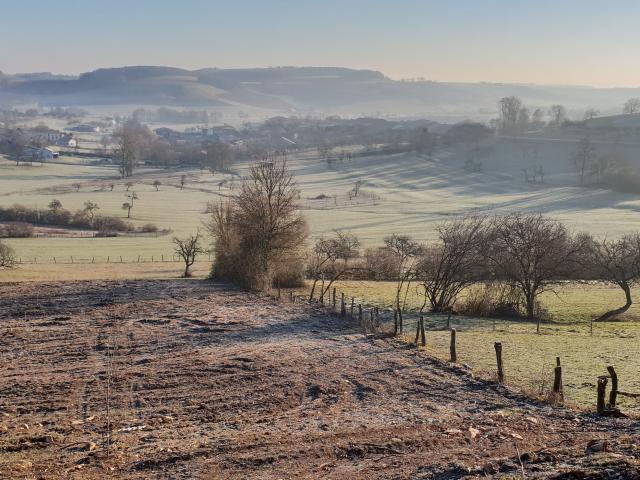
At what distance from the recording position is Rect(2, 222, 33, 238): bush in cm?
6969

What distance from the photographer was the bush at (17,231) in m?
69.7

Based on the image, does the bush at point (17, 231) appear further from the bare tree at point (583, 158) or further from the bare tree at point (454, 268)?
the bare tree at point (583, 158)

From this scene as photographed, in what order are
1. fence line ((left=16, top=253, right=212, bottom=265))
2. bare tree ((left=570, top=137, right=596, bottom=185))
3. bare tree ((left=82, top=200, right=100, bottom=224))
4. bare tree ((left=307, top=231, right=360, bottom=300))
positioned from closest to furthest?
1. bare tree ((left=307, top=231, right=360, bottom=300))
2. fence line ((left=16, top=253, right=212, bottom=265))
3. bare tree ((left=82, top=200, right=100, bottom=224))
4. bare tree ((left=570, top=137, right=596, bottom=185))

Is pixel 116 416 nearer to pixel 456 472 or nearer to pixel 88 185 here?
pixel 456 472

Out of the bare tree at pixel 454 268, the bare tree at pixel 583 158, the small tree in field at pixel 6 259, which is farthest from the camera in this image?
the bare tree at pixel 583 158

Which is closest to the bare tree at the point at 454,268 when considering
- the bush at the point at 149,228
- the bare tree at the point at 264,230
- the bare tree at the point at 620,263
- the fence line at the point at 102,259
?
the bare tree at the point at 620,263

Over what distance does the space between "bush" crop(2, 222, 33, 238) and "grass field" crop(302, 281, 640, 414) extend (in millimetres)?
39664

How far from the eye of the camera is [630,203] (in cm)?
9319

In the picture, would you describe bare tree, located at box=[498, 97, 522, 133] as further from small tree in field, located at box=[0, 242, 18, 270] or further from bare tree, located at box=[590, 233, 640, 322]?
small tree in field, located at box=[0, 242, 18, 270]

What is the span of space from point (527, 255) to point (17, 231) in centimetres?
5223

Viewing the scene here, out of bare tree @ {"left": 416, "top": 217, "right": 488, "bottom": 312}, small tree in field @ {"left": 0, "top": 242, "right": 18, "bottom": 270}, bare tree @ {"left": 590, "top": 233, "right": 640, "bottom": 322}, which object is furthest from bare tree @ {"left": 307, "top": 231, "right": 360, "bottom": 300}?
small tree in field @ {"left": 0, "top": 242, "right": 18, "bottom": 270}

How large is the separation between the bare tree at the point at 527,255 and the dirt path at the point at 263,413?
1411 cm

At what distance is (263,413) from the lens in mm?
18031

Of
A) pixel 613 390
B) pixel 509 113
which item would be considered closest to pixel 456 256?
pixel 613 390
